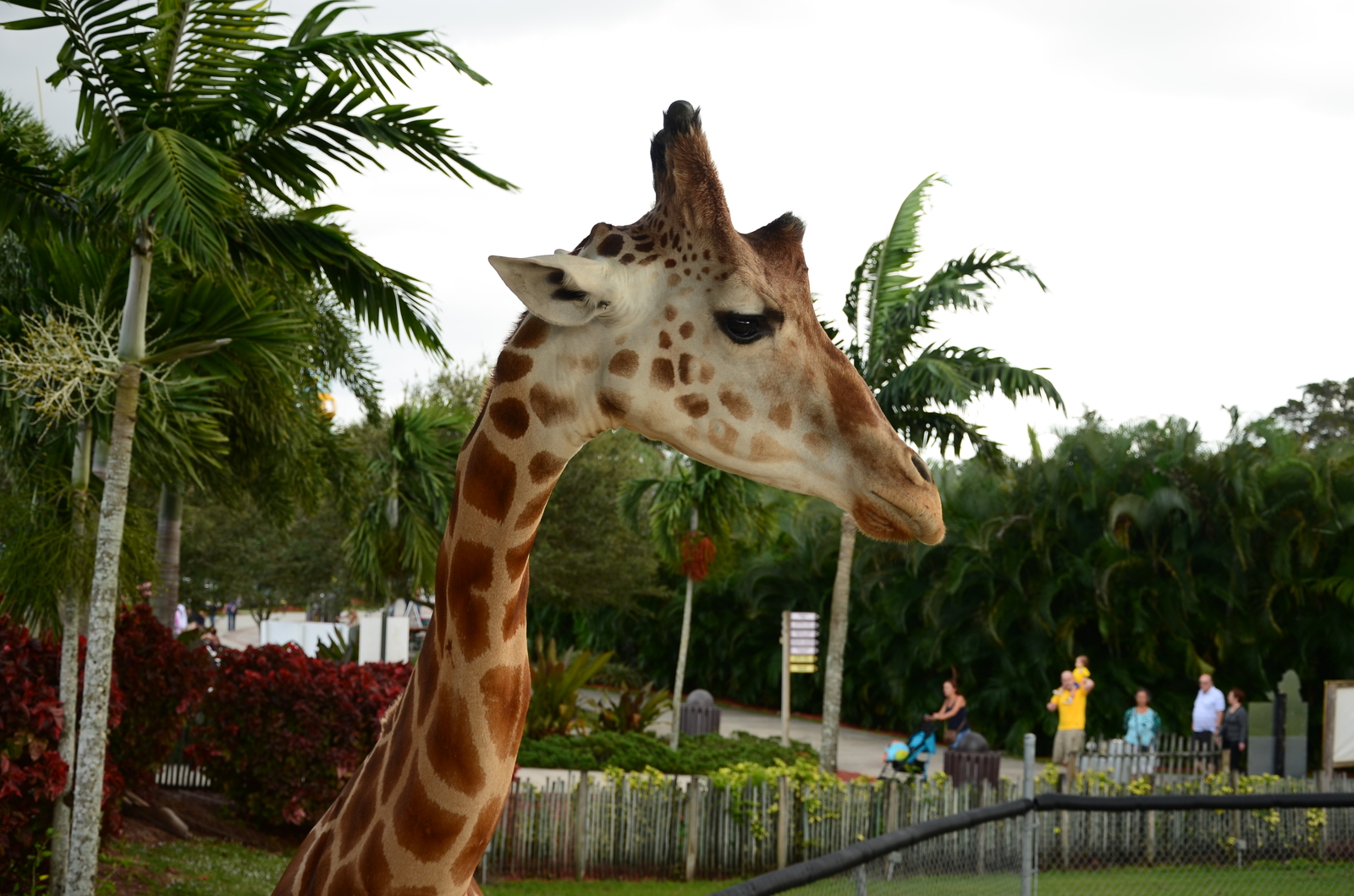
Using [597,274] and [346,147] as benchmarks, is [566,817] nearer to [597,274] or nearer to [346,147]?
[346,147]

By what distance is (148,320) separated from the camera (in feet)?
23.8

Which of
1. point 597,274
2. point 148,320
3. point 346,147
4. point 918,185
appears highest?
point 918,185

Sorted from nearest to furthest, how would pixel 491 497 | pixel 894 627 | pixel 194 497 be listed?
pixel 491 497 → pixel 194 497 → pixel 894 627

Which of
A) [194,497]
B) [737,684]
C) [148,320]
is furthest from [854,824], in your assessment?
[737,684]

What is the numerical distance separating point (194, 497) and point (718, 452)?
20.1m

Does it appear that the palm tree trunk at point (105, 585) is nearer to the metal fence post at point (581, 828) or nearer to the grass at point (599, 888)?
the grass at point (599, 888)

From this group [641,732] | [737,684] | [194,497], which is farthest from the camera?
[737,684]

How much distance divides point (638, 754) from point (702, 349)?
14172mm

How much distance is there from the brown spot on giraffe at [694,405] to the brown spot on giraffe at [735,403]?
3cm

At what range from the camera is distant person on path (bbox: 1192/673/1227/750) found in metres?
14.3

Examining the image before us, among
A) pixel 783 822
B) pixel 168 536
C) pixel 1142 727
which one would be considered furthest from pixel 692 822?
pixel 168 536

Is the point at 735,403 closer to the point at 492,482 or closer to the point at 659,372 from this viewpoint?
the point at 659,372

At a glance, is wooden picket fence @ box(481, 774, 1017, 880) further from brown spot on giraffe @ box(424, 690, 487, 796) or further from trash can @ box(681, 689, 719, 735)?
brown spot on giraffe @ box(424, 690, 487, 796)

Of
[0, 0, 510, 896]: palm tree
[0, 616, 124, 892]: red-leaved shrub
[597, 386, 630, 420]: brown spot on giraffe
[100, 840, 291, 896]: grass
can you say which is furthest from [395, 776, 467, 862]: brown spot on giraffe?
[100, 840, 291, 896]: grass
